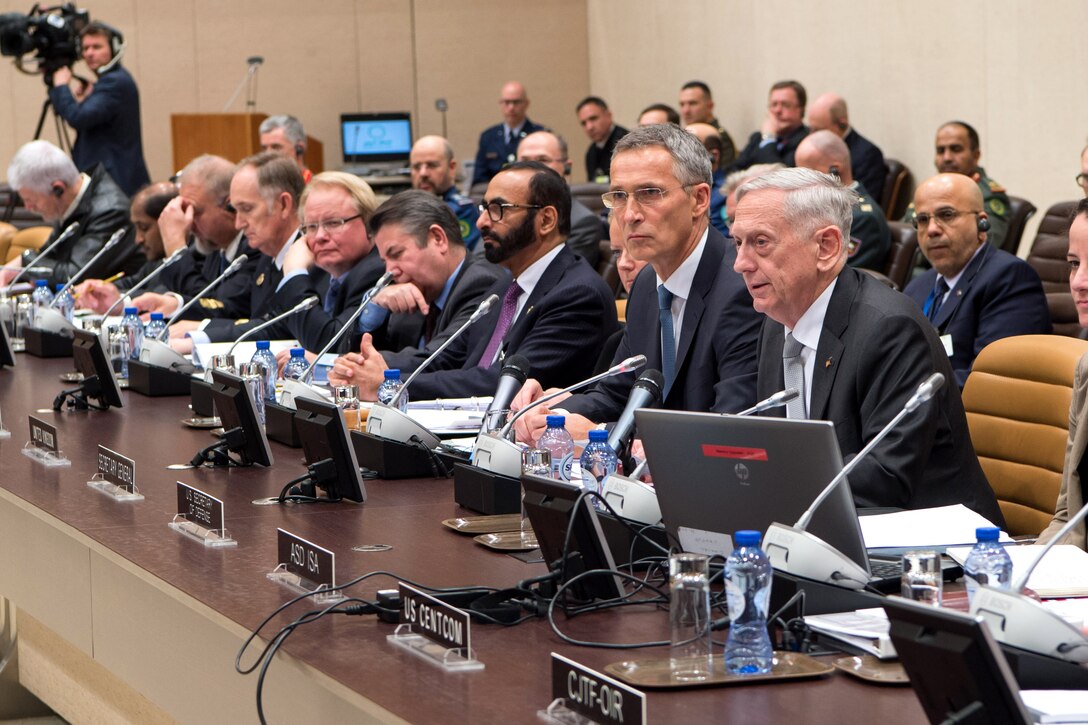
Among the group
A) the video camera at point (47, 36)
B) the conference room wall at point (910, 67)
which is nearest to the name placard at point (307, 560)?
the conference room wall at point (910, 67)

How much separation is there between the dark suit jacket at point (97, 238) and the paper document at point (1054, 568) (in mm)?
5411

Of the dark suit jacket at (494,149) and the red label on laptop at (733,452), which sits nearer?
the red label on laptop at (733,452)

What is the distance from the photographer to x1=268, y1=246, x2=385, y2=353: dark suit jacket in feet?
14.7

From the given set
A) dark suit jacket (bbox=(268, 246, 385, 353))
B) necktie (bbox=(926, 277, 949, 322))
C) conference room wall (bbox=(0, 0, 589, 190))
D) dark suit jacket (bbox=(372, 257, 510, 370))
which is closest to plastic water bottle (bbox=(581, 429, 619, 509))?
dark suit jacket (bbox=(372, 257, 510, 370))

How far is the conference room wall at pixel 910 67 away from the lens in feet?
22.1

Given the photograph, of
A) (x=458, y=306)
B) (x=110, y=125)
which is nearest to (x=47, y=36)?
(x=110, y=125)

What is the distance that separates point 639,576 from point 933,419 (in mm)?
706

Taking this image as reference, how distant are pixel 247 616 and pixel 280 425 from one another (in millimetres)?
1401

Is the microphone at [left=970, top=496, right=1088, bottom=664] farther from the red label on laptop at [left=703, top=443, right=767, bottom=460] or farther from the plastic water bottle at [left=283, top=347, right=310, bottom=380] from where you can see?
the plastic water bottle at [left=283, top=347, right=310, bottom=380]

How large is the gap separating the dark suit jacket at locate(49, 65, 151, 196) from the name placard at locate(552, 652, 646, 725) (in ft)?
24.7

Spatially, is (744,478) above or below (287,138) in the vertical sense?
below

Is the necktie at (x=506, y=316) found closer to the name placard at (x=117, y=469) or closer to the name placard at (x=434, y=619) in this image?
the name placard at (x=117, y=469)

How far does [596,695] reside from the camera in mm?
1438

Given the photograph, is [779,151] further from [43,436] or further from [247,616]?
[247,616]
